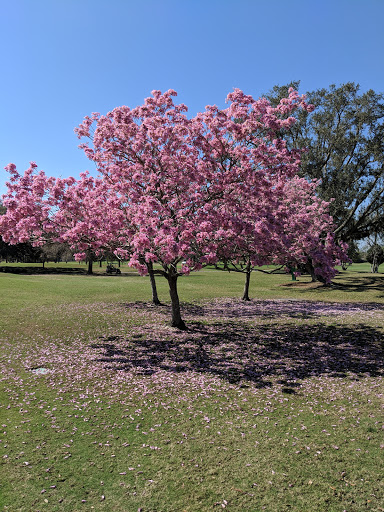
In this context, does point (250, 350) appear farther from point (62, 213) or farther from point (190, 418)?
point (62, 213)

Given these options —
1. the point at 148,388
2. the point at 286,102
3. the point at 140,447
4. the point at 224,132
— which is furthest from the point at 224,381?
the point at 286,102

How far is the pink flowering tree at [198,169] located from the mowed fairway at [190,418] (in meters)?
4.38

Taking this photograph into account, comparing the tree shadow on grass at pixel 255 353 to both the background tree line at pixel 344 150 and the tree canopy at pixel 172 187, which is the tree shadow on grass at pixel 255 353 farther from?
the background tree line at pixel 344 150

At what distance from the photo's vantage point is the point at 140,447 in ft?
24.8

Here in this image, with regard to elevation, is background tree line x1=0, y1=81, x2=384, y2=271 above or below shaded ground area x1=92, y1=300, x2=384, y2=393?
above

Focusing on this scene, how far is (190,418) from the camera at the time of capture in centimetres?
896

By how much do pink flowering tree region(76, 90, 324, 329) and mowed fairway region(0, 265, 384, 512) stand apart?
438cm

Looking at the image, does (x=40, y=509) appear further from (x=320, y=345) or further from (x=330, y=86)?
(x=330, y=86)

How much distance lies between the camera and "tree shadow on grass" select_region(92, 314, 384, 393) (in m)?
12.7

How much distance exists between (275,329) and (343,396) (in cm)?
969

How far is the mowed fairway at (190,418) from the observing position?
611cm

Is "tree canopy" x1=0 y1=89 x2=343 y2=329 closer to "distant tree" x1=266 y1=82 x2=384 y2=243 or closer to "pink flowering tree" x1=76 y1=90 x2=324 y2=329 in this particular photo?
"pink flowering tree" x1=76 y1=90 x2=324 y2=329

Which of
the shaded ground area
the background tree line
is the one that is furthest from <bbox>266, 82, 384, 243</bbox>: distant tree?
the shaded ground area

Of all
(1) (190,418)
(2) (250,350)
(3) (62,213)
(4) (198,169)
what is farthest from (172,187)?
(1) (190,418)
